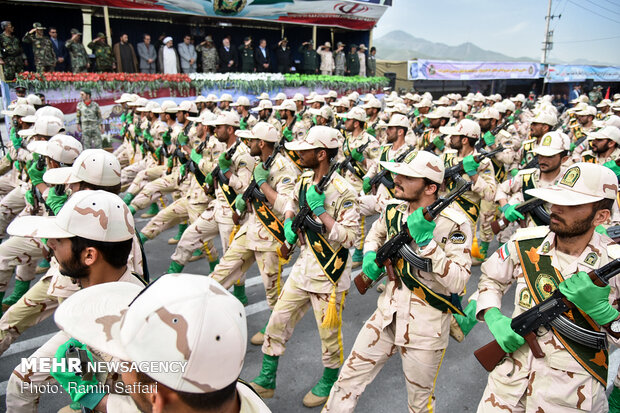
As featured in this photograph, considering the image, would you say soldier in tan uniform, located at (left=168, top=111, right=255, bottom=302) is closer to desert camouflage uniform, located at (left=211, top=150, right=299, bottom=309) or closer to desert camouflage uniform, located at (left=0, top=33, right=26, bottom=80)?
desert camouflage uniform, located at (left=211, top=150, right=299, bottom=309)

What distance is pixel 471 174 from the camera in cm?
550

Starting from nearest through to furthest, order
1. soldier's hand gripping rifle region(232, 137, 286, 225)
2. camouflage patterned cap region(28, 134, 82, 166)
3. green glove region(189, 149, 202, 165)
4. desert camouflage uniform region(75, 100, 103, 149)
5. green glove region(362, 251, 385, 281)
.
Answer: green glove region(362, 251, 385, 281)
camouflage patterned cap region(28, 134, 82, 166)
soldier's hand gripping rifle region(232, 137, 286, 225)
green glove region(189, 149, 202, 165)
desert camouflage uniform region(75, 100, 103, 149)

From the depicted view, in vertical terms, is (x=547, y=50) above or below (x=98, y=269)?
above

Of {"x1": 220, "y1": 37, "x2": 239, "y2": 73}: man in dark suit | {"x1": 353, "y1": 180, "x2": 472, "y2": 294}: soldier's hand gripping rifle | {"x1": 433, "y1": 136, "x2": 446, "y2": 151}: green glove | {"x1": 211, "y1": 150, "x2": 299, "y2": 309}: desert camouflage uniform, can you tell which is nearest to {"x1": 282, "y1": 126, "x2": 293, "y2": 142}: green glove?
{"x1": 433, "y1": 136, "x2": 446, "y2": 151}: green glove

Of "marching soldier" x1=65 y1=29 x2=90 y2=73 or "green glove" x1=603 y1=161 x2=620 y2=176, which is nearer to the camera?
"green glove" x1=603 y1=161 x2=620 y2=176

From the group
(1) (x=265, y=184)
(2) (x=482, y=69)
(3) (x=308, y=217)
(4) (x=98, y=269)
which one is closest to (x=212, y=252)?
(1) (x=265, y=184)

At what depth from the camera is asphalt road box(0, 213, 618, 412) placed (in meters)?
3.65

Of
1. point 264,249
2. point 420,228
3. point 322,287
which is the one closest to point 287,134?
point 264,249

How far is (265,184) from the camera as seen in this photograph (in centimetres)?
466

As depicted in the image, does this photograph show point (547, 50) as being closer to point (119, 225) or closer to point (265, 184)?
point (265, 184)

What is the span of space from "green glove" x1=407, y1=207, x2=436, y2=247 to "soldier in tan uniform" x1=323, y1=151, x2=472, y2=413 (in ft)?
0.06

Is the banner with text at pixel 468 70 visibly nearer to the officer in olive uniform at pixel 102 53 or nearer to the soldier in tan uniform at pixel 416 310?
the officer in olive uniform at pixel 102 53

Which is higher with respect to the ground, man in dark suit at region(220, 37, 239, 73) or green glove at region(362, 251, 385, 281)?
man in dark suit at region(220, 37, 239, 73)

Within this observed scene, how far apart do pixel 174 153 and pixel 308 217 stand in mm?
4167
